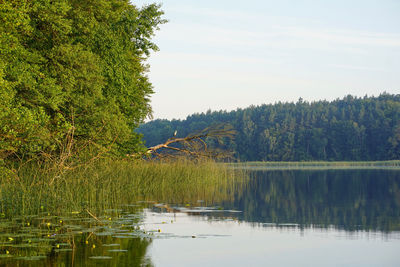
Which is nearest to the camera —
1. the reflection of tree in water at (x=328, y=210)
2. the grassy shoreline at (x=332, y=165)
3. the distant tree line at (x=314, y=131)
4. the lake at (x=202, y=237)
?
the lake at (x=202, y=237)

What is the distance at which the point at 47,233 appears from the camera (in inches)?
495

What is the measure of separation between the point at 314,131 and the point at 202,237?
145 m

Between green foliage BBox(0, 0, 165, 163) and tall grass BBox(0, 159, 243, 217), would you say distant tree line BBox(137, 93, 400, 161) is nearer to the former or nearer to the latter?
Answer: tall grass BBox(0, 159, 243, 217)

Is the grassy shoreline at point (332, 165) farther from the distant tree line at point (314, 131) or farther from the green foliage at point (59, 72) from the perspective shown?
the green foliage at point (59, 72)

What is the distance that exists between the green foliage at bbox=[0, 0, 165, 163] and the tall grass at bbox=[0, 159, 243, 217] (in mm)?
1321

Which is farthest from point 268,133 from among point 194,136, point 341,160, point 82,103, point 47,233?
point 47,233

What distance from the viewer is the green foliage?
18.3m

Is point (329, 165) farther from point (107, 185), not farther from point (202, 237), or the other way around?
point (202, 237)

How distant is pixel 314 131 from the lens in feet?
506

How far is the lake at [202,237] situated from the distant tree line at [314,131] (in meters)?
116

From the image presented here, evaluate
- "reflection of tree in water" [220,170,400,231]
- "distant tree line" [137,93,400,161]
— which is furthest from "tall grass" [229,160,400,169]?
"reflection of tree in water" [220,170,400,231]

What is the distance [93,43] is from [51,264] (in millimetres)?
17111

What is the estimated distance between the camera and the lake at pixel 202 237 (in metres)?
10.4

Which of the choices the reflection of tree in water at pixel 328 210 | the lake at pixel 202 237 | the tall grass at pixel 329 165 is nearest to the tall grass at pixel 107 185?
the lake at pixel 202 237
